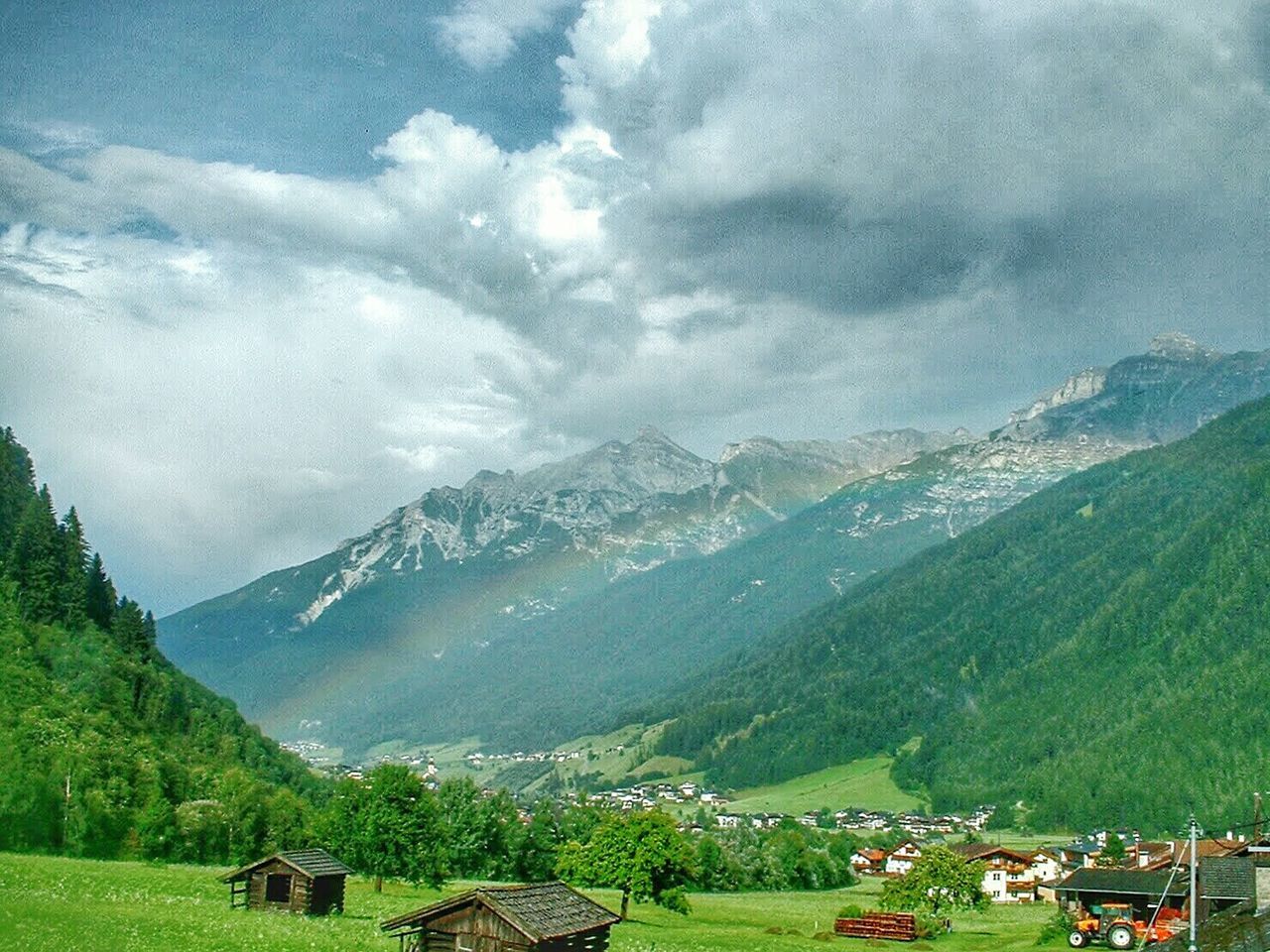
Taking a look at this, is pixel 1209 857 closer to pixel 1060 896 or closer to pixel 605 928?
pixel 1060 896

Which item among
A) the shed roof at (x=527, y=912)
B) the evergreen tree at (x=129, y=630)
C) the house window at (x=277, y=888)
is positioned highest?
the evergreen tree at (x=129, y=630)

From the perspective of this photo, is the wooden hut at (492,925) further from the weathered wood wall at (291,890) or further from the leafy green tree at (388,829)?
the leafy green tree at (388,829)

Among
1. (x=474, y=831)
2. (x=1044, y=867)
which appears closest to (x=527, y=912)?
(x=474, y=831)

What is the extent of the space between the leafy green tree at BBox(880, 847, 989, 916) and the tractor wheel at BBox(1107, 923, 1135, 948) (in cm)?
2397

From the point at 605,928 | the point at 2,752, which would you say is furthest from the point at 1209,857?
the point at 2,752

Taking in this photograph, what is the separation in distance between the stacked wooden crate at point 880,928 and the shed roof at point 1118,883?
2966 centimetres

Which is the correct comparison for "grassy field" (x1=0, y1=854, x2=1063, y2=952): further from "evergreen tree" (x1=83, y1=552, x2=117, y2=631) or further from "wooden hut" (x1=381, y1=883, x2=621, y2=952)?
"evergreen tree" (x1=83, y1=552, x2=117, y2=631)

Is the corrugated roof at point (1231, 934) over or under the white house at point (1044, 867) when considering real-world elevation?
over

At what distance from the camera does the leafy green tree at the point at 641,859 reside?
97.3m

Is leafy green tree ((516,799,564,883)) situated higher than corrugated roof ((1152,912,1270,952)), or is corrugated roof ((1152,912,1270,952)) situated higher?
corrugated roof ((1152,912,1270,952))

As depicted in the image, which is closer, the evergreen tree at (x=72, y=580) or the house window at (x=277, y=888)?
the house window at (x=277, y=888)

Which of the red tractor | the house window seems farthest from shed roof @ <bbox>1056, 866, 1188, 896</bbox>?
the house window

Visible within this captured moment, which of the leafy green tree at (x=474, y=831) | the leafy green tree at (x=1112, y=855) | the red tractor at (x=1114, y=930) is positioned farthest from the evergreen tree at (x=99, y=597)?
the leafy green tree at (x=1112, y=855)

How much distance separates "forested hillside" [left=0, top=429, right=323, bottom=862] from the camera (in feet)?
303
